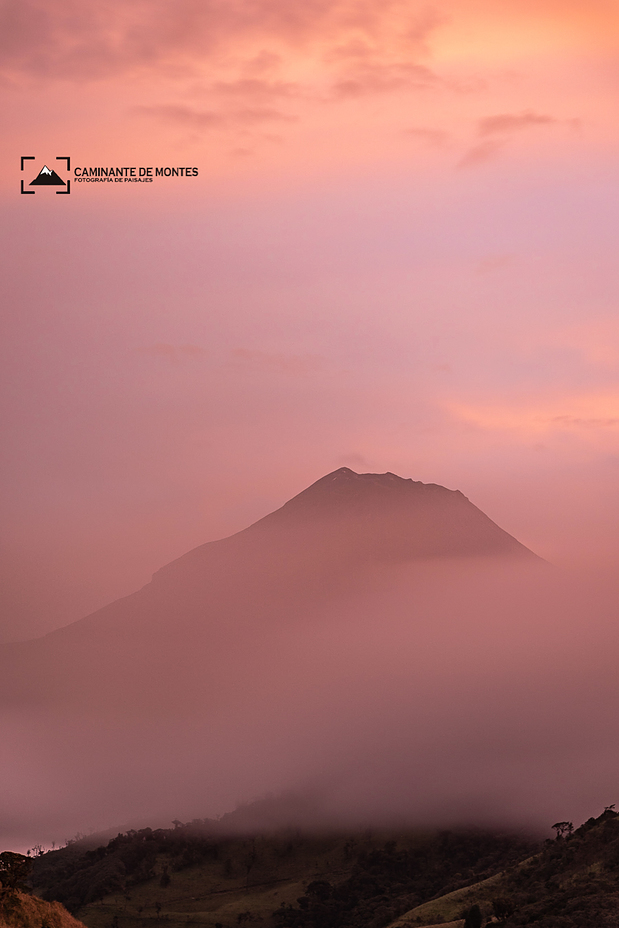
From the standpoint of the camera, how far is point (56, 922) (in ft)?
249

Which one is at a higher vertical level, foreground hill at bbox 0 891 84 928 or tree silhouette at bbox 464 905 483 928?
foreground hill at bbox 0 891 84 928

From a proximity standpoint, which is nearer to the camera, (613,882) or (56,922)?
(56,922)

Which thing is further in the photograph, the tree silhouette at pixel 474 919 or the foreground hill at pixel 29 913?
the tree silhouette at pixel 474 919

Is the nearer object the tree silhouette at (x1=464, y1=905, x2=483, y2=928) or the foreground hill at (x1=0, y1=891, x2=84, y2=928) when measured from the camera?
the foreground hill at (x1=0, y1=891, x2=84, y2=928)

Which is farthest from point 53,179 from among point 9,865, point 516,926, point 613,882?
point 613,882

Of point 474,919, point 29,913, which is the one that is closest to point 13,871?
point 29,913

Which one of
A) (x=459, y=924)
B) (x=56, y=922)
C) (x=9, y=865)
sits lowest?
(x=459, y=924)

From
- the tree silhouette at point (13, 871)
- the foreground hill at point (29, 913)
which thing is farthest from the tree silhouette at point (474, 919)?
the tree silhouette at point (13, 871)

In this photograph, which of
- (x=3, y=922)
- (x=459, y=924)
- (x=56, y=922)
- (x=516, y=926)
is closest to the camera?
(x=3, y=922)

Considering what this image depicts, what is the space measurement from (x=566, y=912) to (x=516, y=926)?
969cm

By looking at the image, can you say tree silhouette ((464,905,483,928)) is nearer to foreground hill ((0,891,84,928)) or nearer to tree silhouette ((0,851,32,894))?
foreground hill ((0,891,84,928))

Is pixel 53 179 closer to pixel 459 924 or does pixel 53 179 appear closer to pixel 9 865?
pixel 9 865

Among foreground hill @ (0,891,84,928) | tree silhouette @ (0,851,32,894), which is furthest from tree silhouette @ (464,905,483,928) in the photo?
tree silhouette @ (0,851,32,894)

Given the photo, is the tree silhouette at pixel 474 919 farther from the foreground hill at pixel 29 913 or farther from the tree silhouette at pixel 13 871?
the tree silhouette at pixel 13 871
